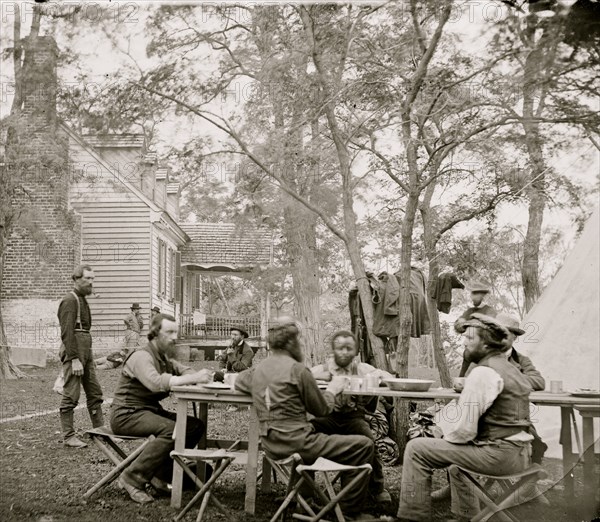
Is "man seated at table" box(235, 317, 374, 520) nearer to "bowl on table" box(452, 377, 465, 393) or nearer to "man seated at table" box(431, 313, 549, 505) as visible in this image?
"bowl on table" box(452, 377, 465, 393)

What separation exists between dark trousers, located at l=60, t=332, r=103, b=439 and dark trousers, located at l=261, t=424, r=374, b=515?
269 cm


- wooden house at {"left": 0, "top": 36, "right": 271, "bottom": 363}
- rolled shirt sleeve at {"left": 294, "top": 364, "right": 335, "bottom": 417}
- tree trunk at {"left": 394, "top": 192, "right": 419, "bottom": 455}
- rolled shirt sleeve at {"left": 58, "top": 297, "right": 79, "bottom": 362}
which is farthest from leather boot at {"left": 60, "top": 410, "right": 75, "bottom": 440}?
rolled shirt sleeve at {"left": 294, "top": 364, "right": 335, "bottom": 417}

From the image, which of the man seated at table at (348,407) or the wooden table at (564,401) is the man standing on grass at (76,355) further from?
the wooden table at (564,401)

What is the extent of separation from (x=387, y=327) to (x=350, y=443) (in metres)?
3.23

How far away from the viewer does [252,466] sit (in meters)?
4.74

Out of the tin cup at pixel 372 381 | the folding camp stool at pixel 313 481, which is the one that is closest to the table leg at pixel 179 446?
the folding camp stool at pixel 313 481

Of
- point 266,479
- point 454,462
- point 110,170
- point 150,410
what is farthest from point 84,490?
point 110,170

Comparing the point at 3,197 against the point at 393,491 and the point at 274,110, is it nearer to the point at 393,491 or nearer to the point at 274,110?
the point at 274,110

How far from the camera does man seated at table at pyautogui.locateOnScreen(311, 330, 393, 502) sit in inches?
198

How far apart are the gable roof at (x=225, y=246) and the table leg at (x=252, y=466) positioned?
341cm

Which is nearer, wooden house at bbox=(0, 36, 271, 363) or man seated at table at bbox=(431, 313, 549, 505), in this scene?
man seated at table at bbox=(431, 313, 549, 505)

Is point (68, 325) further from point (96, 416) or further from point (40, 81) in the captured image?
point (40, 81)

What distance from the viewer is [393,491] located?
536 centimetres

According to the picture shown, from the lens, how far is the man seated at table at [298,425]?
429 centimetres
